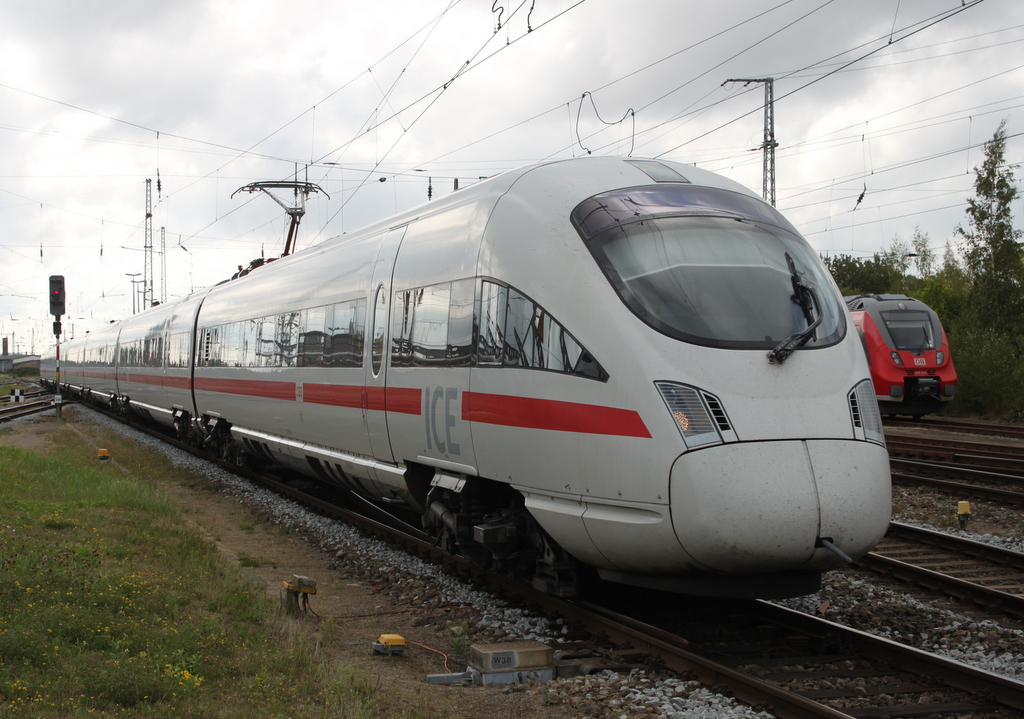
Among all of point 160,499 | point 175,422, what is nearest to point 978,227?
point 175,422

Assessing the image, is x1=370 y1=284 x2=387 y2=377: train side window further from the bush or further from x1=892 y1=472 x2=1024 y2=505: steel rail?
the bush

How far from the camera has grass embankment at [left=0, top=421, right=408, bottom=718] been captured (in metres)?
4.39

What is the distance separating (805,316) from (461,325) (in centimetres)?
258

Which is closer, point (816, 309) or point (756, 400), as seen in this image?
point (756, 400)

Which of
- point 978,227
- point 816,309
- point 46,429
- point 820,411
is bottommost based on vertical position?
point 46,429

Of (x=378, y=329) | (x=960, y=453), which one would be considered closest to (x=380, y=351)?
(x=378, y=329)

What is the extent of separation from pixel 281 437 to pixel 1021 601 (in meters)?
8.78

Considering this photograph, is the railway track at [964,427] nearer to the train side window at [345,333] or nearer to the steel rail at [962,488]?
the steel rail at [962,488]

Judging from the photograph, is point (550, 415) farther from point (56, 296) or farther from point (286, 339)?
point (56, 296)

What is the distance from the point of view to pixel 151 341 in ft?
73.4

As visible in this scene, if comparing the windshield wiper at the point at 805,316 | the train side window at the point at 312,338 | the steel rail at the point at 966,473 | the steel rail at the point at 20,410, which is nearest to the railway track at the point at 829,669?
the windshield wiper at the point at 805,316

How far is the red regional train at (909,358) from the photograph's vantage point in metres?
20.8

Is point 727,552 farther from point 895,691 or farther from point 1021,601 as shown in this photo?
point 1021,601

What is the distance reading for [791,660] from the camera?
527cm
